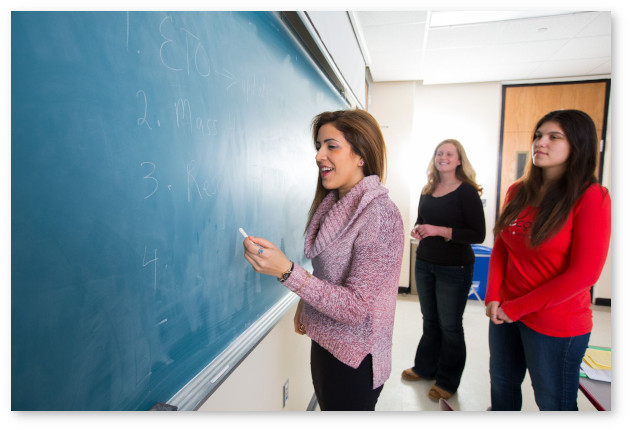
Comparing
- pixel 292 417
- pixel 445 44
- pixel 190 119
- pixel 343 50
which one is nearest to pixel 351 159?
pixel 190 119

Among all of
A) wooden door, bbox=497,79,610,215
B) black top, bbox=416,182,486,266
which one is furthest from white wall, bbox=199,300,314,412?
wooden door, bbox=497,79,610,215

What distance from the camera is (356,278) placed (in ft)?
2.48

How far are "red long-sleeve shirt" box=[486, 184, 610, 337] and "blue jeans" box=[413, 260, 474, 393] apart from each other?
0.63 meters

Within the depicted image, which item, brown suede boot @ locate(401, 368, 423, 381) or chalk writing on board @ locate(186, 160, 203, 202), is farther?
brown suede boot @ locate(401, 368, 423, 381)

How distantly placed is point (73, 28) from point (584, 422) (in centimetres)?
141

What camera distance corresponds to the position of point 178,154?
0.66 metres

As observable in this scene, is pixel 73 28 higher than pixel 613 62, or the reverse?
pixel 613 62

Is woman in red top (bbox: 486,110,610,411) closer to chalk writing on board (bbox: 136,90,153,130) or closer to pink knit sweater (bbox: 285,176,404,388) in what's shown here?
pink knit sweater (bbox: 285,176,404,388)

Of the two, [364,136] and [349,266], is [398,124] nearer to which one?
[364,136]

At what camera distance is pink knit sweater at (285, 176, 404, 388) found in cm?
75

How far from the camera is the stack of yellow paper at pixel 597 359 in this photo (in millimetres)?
1025

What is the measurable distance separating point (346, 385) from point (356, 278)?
1.17 feet

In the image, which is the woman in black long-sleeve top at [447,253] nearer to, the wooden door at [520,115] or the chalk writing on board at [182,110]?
the chalk writing on board at [182,110]

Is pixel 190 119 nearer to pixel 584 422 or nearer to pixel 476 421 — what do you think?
pixel 476 421
